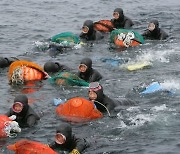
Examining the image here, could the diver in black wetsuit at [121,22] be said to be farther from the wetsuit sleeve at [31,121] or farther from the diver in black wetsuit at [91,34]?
the wetsuit sleeve at [31,121]

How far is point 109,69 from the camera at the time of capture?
1689 cm

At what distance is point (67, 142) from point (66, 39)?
9.17 meters

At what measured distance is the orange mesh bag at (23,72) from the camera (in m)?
15.2

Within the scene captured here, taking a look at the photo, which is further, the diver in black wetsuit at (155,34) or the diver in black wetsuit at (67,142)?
the diver in black wetsuit at (155,34)

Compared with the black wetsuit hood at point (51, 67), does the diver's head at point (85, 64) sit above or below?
above

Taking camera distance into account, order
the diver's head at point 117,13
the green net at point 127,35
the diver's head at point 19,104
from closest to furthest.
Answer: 1. the diver's head at point 19,104
2. the green net at point 127,35
3. the diver's head at point 117,13

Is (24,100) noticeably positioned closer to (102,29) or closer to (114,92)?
(114,92)

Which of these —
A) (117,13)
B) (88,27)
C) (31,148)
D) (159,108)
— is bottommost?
(159,108)

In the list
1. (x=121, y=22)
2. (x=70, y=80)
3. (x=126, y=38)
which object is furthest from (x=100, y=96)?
(x=121, y=22)

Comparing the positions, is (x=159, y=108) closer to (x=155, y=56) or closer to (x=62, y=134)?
(x=62, y=134)

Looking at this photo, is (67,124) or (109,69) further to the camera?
(109,69)

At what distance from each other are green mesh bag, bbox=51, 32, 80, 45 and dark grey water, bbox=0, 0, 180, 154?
42cm

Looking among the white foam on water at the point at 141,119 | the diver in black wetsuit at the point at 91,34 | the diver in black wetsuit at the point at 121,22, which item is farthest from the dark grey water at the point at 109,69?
the diver in black wetsuit at the point at 121,22

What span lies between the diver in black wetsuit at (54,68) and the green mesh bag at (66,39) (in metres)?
2.76
